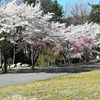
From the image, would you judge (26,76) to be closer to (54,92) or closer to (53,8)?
(54,92)

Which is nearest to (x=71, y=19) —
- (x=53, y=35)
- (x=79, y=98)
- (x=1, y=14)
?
(x=53, y=35)

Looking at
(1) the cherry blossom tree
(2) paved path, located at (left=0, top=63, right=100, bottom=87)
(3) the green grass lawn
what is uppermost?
(1) the cherry blossom tree

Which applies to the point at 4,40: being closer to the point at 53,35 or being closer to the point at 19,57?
the point at 53,35

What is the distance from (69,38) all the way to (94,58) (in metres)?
12.8

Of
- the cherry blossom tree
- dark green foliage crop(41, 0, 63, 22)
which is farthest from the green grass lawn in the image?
dark green foliage crop(41, 0, 63, 22)

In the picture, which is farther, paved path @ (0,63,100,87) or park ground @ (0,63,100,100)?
paved path @ (0,63,100,87)

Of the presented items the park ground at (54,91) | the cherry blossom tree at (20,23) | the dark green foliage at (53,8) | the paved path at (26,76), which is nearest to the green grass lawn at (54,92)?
the park ground at (54,91)

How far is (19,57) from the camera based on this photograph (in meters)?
43.6

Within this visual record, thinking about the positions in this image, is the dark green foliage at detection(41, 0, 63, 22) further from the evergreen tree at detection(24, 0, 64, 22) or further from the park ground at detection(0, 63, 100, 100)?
the park ground at detection(0, 63, 100, 100)

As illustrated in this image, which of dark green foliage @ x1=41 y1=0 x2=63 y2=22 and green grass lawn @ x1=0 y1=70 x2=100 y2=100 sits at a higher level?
dark green foliage @ x1=41 y1=0 x2=63 y2=22

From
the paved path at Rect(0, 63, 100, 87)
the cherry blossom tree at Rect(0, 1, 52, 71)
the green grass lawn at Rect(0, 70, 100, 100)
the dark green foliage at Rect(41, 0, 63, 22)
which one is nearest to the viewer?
the green grass lawn at Rect(0, 70, 100, 100)

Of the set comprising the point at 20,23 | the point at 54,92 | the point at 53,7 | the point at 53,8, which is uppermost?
the point at 53,7

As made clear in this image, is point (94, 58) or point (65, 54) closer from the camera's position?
point (65, 54)

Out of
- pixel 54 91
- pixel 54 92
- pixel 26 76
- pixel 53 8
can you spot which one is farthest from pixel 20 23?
pixel 53 8
